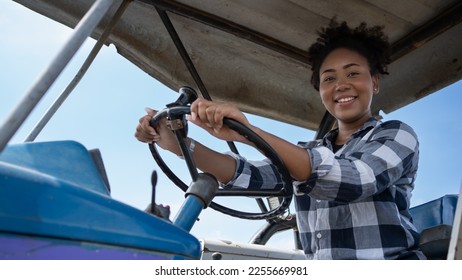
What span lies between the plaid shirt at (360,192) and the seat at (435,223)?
0.13 feet

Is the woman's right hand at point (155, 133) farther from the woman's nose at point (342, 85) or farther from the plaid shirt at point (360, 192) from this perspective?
the woman's nose at point (342, 85)

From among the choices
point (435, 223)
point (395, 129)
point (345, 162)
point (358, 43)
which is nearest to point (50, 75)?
point (345, 162)

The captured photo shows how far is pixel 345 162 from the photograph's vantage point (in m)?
1.21

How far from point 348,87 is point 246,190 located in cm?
55

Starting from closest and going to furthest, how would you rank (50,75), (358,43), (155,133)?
(50,75), (155,133), (358,43)

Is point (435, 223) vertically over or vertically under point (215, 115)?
over

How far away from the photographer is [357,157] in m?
1.29

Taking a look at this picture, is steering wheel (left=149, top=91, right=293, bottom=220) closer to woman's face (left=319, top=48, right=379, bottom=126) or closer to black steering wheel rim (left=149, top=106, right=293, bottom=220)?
black steering wheel rim (left=149, top=106, right=293, bottom=220)

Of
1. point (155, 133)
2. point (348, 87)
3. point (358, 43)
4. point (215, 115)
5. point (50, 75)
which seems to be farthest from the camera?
point (358, 43)

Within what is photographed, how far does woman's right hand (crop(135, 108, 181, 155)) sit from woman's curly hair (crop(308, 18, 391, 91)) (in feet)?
2.28

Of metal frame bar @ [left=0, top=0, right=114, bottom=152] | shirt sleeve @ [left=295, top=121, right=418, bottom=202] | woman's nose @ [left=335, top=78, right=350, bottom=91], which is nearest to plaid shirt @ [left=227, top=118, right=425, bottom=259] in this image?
shirt sleeve @ [left=295, top=121, right=418, bottom=202]

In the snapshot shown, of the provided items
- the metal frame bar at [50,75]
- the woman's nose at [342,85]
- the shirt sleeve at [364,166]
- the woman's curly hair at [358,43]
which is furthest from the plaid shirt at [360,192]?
the metal frame bar at [50,75]

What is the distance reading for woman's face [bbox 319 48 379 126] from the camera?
1.58m

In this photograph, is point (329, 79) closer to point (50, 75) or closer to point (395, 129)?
point (395, 129)
